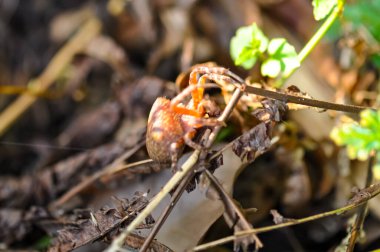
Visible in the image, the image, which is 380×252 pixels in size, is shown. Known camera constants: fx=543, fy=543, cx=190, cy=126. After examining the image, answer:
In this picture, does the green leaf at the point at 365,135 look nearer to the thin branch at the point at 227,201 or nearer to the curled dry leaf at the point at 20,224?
the thin branch at the point at 227,201

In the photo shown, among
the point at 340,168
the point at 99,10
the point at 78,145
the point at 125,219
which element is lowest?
the point at 340,168

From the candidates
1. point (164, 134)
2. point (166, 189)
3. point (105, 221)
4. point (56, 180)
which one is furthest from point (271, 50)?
point (56, 180)

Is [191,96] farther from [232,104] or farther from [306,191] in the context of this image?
[306,191]

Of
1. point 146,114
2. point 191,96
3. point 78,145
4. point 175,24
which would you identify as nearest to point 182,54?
point 175,24

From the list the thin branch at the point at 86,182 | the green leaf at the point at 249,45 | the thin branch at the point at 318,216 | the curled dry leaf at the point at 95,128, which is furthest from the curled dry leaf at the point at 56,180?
the thin branch at the point at 318,216

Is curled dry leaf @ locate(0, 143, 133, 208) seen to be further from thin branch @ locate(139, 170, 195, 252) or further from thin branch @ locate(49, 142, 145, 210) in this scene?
thin branch @ locate(139, 170, 195, 252)

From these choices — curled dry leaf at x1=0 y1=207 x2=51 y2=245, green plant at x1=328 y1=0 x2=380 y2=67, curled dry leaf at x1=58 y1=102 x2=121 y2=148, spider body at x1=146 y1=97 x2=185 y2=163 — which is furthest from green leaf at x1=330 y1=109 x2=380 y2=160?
curled dry leaf at x1=58 y1=102 x2=121 y2=148
